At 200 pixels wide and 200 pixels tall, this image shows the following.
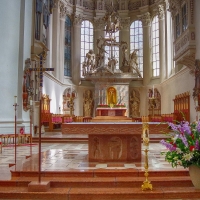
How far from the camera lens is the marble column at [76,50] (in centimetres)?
2938

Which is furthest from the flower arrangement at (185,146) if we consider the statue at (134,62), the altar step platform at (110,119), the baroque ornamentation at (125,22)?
the baroque ornamentation at (125,22)

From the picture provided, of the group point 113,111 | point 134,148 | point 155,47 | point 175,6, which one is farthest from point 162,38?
point 134,148

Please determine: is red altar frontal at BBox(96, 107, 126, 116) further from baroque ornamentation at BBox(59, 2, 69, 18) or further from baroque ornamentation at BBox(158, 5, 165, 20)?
baroque ornamentation at BBox(59, 2, 69, 18)

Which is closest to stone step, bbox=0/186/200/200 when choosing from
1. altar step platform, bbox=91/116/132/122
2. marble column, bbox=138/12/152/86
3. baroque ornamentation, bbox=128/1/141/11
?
altar step platform, bbox=91/116/132/122

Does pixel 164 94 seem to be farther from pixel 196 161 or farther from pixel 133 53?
pixel 196 161

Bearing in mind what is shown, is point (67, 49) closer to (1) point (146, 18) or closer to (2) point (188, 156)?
(1) point (146, 18)

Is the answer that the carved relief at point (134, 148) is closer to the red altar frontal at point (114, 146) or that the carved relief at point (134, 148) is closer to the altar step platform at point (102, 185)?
the red altar frontal at point (114, 146)

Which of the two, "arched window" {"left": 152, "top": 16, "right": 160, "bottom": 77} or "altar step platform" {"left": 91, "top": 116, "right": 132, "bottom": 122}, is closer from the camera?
"altar step platform" {"left": 91, "top": 116, "right": 132, "bottom": 122}

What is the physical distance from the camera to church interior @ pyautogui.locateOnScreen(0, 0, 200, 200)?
19.0ft

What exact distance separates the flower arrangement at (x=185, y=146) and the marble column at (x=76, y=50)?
24.3m

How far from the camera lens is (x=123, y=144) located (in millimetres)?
7863

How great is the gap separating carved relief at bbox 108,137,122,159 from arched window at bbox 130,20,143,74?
22.8 m

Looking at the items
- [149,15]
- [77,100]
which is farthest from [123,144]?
[149,15]

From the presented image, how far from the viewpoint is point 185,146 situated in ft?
17.2
